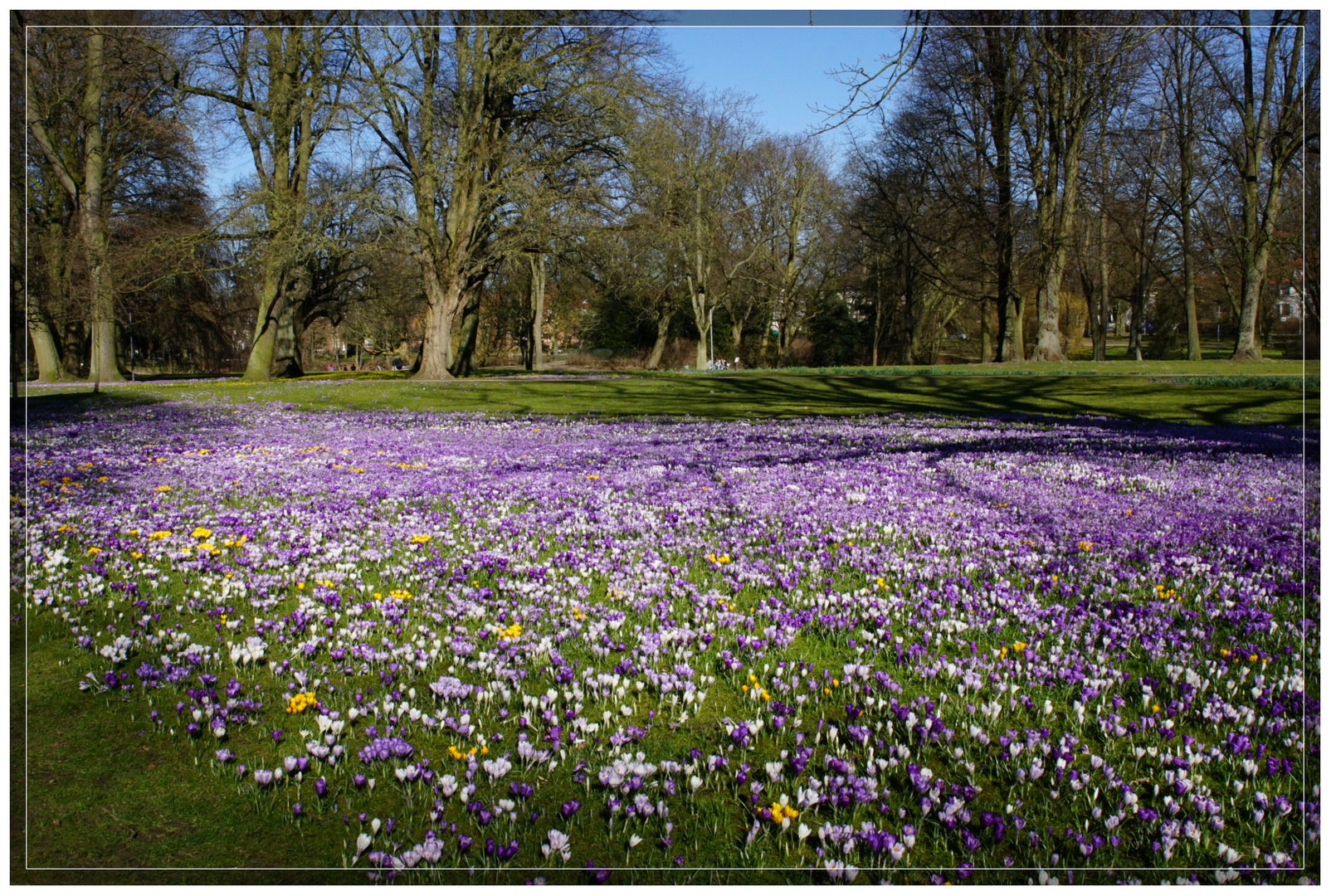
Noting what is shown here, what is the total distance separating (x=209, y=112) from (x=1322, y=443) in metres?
8.91

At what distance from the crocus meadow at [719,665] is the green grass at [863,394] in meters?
7.26

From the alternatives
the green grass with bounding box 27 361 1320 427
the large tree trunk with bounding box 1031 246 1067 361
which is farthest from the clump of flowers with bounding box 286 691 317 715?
the large tree trunk with bounding box 1031 246 1067 361

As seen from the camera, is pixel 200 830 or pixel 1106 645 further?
pixel 1106 645

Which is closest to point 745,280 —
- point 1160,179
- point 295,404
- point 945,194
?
point 945,194

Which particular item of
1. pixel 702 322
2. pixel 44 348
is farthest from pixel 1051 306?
pixel 702 322

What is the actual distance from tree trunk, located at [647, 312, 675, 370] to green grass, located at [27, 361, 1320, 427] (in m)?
22.4

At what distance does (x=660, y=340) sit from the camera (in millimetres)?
45906

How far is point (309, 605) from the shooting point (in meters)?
3.23

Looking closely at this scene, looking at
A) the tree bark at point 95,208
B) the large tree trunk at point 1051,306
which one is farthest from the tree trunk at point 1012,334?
the tree bark at point 95,208

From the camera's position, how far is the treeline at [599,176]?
4539 millimetres

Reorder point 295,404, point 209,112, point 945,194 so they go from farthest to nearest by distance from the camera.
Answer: point 945,194, point 295,404, point 209,112

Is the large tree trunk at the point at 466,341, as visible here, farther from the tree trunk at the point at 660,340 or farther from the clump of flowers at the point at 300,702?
the clump of flowers at the point at 300,702

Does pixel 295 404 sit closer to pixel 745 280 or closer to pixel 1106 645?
pixel 1106 645

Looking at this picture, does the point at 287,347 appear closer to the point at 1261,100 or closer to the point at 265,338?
the point at 265,338
